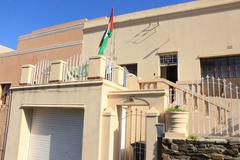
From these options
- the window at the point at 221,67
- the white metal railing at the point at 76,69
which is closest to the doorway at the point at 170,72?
the window at the point at 221,67

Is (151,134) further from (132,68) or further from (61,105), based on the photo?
(132,68)

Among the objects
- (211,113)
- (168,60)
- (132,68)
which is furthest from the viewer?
(132,68)

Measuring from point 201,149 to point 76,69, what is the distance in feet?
18.1

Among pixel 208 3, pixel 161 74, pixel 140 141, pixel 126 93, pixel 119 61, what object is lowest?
pixel 140 141

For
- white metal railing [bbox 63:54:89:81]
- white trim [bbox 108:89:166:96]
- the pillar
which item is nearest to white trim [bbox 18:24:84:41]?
white metal railing [bbox 63:54:89:81]

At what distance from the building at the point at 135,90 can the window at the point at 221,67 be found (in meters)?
0.04

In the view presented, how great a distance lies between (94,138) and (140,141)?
166 cm

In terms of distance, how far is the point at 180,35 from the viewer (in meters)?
12.1

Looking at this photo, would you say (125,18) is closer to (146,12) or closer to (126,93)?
(146,12)

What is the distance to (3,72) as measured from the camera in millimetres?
17250

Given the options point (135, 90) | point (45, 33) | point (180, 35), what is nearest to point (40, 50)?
point (45, 33)

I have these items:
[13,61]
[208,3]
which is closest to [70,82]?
[208,3]

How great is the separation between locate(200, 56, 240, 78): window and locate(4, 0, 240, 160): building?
0.14ft

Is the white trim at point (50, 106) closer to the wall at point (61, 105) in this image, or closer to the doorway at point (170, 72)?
the wall at point (61, 105)
